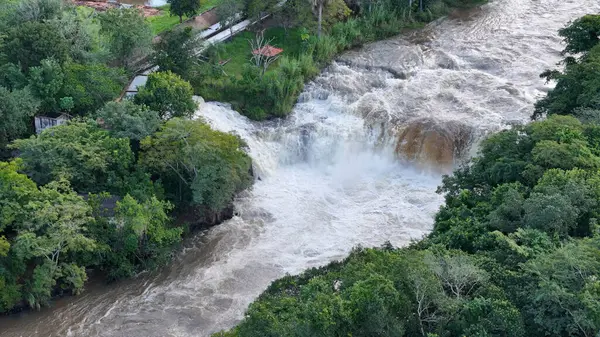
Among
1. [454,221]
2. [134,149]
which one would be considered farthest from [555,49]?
[134,149]

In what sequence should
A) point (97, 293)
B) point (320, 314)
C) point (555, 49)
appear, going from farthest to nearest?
point (555, 49) → point (97, 293) → point (320, 314)

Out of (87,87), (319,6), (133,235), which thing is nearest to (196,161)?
(133,235)

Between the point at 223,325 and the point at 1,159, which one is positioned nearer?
the point at 223,325

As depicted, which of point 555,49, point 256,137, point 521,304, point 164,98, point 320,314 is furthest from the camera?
point 555,49

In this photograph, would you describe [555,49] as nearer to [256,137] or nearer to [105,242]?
[256,137]

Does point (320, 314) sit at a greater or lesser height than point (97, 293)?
greater

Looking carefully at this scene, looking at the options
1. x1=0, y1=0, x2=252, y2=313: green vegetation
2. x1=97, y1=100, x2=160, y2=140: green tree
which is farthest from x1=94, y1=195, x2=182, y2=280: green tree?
x1=97, y1=100, x2=160, y2=140: green tree
